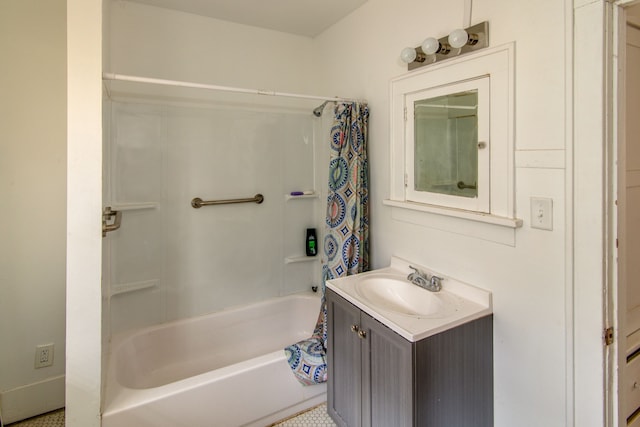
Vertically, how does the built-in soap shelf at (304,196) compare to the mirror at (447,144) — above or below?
below

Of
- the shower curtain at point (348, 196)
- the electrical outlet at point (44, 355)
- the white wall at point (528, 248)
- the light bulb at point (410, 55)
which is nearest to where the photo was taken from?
the white wall at point (528, 248)

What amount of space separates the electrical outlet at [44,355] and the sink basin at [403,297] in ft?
6.01

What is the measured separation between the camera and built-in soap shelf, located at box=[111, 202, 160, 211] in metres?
2.01

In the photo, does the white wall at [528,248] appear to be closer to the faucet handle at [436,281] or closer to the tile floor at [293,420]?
the faucet handle at [436,281]

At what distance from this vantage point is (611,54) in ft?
3.53

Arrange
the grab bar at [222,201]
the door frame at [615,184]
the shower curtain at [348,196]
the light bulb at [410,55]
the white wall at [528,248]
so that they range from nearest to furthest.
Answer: the door frame at [615,184] < the white wall at [528,248] < the light bulb at [410,55] < the shower curtain at [348,196] < the grab bar at [222,201]

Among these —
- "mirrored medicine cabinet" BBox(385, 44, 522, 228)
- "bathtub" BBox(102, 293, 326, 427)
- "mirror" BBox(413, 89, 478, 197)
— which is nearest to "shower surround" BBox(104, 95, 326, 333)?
"bathtub" BBox(102, 293, 326, 427)

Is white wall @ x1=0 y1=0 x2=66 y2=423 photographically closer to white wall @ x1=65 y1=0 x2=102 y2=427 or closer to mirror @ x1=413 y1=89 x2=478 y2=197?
white wall @ x1=65 y1=0 x2=102 y2=427

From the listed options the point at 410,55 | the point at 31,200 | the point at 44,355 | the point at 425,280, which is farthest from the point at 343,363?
the point at 31,200

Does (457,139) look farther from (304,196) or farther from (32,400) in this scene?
(32,400)

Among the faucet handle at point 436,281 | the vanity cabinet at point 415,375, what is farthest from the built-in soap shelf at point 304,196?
the faucet handle at point 436,281

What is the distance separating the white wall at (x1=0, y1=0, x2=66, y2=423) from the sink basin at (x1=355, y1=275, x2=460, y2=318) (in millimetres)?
1779

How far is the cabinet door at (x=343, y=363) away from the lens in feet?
5.08

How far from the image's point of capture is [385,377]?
4.47 feet
